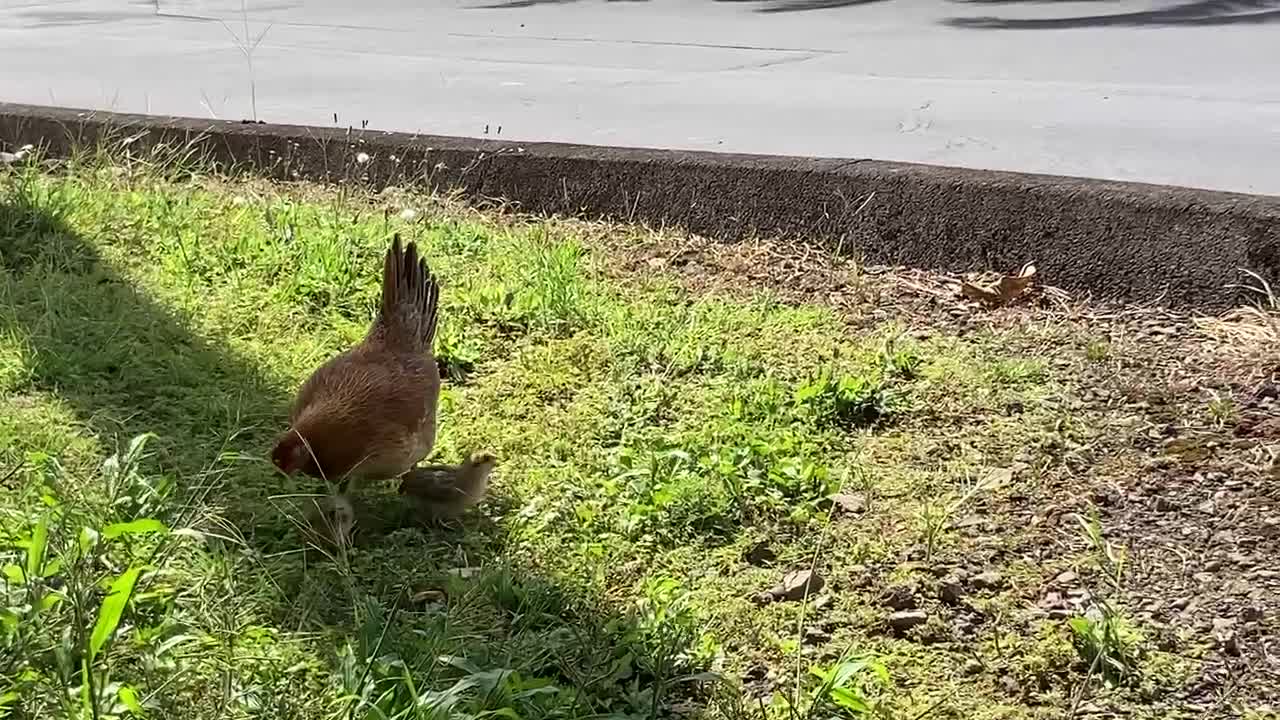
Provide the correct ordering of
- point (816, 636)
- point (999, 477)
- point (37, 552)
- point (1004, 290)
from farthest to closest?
point (1004, 290), point (999, 477), point (816, 636), point (37, 552)

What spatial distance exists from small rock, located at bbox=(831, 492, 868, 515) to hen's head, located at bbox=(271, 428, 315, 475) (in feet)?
3.55

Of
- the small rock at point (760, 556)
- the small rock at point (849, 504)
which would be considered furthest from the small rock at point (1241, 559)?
the small rock at point (760, 556)

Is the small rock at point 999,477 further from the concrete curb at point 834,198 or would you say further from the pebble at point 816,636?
the concrete curb at point 834,198

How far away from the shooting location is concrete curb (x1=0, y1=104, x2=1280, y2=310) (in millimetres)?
3535

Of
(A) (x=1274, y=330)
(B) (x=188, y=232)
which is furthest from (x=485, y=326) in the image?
(A) (x=1274, y=330)

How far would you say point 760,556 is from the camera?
2496mm

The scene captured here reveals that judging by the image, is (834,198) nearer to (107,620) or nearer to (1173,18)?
(107,620)

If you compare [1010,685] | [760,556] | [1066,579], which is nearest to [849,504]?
[760,556]

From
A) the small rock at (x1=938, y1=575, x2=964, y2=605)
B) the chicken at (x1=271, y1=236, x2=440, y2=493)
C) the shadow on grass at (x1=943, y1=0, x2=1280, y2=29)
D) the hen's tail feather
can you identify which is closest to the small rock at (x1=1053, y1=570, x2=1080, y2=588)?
the small rock at (x1=938, y1=575, x2=964, y2=605)

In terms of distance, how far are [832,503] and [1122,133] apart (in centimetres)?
267

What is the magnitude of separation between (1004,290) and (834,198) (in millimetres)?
662

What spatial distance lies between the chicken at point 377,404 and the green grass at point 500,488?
15 cm

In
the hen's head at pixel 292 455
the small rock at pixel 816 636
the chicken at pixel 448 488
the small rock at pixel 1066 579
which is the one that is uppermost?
the hen's head at pixel 292 455

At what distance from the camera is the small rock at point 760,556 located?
2.48m
